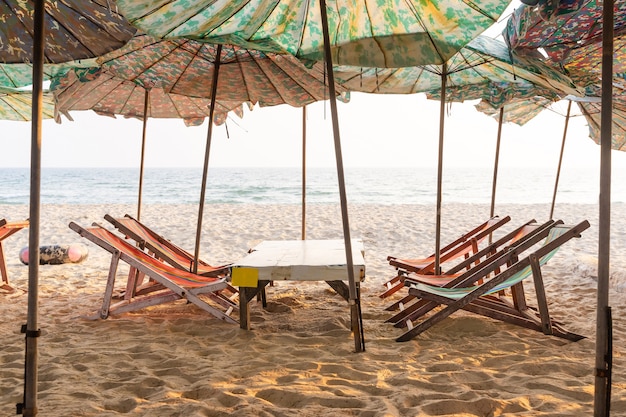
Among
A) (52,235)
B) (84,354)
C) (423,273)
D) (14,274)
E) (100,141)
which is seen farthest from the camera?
(100,141)

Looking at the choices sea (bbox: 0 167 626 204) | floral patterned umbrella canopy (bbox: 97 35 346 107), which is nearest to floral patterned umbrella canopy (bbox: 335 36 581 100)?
floral patterned umbrella canopy (bbox: 97 35 346 107)

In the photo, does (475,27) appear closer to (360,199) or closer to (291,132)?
(360,199)

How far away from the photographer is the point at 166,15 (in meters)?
2.87

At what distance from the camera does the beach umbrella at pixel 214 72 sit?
4.70 m

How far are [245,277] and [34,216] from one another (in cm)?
183

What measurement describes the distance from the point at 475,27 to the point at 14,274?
5752 mm

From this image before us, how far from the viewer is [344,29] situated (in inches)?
130

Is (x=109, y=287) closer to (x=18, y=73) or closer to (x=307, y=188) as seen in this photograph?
(x=18, y=73)

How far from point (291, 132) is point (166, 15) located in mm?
50298

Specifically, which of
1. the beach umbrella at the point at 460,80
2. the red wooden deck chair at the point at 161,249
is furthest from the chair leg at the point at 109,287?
the beach umbrella at the point at 460,80

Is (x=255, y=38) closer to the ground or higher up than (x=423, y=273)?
higher up

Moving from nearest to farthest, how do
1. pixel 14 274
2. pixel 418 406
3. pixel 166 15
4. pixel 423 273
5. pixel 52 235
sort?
pixel 418 406 < pixel 166 15 < pixel 423 273 < pixel 14 274 < pixel 52 235

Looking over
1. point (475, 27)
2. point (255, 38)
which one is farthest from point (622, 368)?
point (255, 38)

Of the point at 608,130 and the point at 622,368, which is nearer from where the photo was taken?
the point at 608,130
